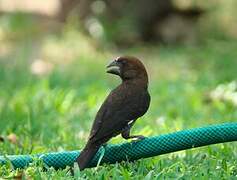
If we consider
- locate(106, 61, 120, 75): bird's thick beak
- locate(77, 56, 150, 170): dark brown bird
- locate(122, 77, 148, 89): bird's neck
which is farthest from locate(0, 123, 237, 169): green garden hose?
locate(106, 61, 120, 75): bird's thick beak

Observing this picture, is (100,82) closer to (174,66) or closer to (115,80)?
(115,80)

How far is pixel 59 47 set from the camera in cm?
1140

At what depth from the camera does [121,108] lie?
4523 mm

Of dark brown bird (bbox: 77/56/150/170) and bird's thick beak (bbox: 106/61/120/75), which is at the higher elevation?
bird's thick beak (bbox: 106/61/120/75)

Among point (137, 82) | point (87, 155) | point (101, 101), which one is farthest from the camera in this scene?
point (101, 101)

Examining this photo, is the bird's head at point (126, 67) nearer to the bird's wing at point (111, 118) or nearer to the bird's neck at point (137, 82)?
the bird's neck at point (137, 82)

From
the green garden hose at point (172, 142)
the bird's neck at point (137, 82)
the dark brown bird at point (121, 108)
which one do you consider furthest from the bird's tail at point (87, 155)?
the bird's neck at point (137, 82)

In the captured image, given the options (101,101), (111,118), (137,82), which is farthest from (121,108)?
(101,101)

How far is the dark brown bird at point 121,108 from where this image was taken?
442 cm

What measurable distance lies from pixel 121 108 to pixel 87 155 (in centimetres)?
36

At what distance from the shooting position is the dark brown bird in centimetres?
442

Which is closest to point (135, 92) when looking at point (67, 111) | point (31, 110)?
point (31, 110)

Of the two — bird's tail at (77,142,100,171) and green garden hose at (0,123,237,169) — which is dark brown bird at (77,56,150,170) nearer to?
bird's tail at (77,142,100,171)

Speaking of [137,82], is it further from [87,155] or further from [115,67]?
[87,155]
